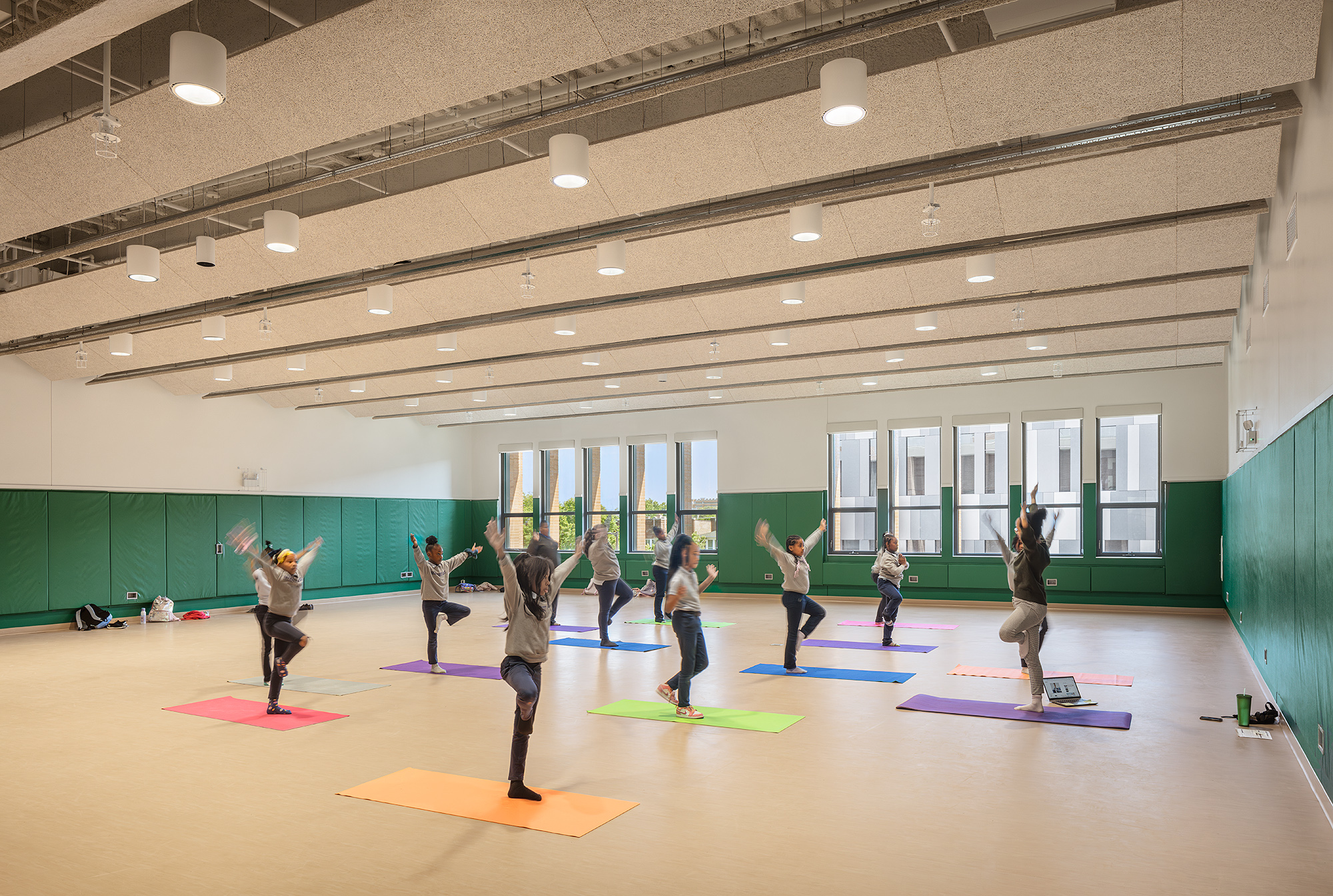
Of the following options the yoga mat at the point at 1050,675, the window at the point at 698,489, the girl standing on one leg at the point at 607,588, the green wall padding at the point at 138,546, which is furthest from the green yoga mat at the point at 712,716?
the window at the point at 698,489

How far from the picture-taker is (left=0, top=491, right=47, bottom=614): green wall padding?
46.6ft

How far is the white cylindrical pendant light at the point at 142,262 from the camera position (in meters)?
8.91

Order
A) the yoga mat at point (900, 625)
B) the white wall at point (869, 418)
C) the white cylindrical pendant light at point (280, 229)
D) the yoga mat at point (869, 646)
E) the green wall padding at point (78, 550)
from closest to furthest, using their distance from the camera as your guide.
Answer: the white cylindrical pendant light at point (280, 229), the yoga mat at point (869, 646), the yoga mat at point (900, 625), the green wall padding at point (78, 550), the white wall at point (869, 418)

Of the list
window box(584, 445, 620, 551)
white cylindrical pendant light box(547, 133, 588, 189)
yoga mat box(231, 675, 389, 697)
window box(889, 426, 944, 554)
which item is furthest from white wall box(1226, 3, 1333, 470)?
window box(584, 445, 620, 551)

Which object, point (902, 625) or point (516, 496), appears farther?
point (516, 496)

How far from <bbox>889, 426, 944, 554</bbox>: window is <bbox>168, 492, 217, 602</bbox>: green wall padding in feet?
44.8

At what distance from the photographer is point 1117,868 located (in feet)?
13.4

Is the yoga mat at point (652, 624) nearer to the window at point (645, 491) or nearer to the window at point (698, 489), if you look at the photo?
the window at point (698, 489)

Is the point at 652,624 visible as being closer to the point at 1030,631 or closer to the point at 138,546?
the point at 1030,631

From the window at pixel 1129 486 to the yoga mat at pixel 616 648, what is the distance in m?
9.51

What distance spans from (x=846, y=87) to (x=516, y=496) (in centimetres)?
1891

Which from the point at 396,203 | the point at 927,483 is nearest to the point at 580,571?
the point at 927,483

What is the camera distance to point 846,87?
5027 mm

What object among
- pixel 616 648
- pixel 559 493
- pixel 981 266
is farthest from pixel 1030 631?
pixel 559 493
